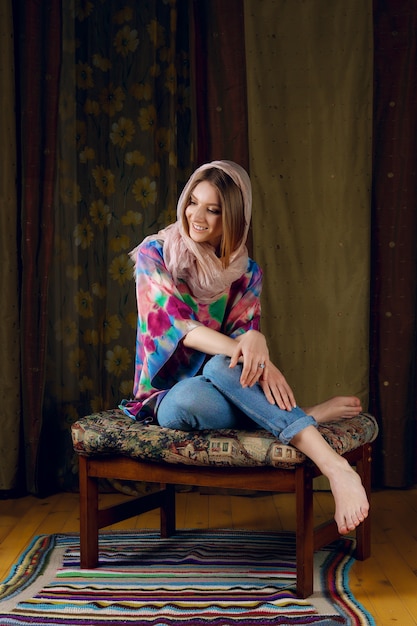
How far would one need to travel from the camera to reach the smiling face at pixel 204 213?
90.1 inches

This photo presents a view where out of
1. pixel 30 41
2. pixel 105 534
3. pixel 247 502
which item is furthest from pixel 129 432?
pixel 30 41

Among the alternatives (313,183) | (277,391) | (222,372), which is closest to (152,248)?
(222,372)

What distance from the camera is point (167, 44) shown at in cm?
313

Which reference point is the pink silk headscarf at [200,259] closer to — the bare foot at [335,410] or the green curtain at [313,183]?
the bare foot at [335,410]

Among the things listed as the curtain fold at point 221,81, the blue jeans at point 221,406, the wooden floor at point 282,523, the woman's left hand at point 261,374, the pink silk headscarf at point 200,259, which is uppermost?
the curtain fold at point 221,81

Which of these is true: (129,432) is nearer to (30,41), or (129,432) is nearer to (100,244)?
(100,244)

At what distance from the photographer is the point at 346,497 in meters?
1.90

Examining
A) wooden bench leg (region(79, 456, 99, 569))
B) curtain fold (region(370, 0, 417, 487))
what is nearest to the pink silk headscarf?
wooden bench leg (region(79, 456, 99, 569))

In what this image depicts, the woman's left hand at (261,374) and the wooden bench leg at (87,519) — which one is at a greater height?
the woman's left hand at (261,374)

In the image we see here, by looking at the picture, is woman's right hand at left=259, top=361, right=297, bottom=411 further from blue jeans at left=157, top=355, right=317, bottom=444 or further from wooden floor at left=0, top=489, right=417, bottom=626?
wooden floor at left=0, top=489, right=417, bottom=626

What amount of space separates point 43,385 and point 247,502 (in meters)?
0.91

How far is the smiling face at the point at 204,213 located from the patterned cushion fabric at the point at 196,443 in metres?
0.57

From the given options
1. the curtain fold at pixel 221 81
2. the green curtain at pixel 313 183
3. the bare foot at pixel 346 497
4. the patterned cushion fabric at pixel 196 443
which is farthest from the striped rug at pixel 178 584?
the curtain fold at pixel 221 81

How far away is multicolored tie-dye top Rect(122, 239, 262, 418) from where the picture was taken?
2.20m
